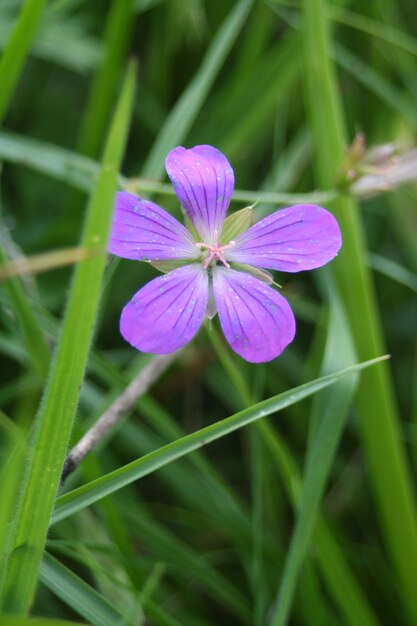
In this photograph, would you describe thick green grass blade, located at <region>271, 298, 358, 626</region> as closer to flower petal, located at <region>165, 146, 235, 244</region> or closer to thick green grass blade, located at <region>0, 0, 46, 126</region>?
flower petal, located at <region>165, 146, 235, 244</region>

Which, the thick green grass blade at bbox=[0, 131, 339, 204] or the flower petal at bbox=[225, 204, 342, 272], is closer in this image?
the flower petal at bbox=[225, 204, 342, 272]

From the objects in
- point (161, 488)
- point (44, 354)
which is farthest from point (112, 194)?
point (161, 488)

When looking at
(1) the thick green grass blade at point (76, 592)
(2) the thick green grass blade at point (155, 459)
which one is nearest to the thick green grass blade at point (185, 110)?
(2) the thick green grass blade at point (155, 459)

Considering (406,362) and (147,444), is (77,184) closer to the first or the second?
(147,444)

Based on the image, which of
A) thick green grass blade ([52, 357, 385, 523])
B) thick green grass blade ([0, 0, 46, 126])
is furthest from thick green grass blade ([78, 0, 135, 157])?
thick green grass blade ([52, 357, 385, 523])

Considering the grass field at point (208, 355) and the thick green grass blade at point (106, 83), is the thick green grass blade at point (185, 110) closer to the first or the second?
the grass field at point (208, 355)
